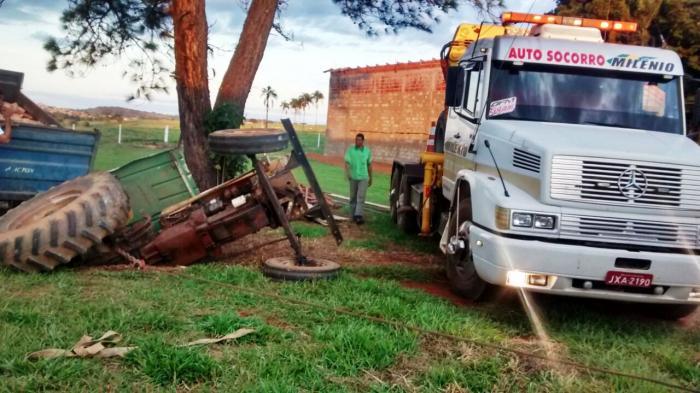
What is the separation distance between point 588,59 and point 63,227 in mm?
5458

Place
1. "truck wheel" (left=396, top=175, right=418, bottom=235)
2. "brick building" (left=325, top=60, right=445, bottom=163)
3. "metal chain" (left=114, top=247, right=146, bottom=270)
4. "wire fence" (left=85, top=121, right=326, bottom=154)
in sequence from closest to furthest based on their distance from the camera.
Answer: "metal chain" (left=114, top=247, right=146, bottom=270) → "truck wheel" (left=396, top=175, right=418, bottom=235) → "brick building" (left=325, top=60, right=445, bottom=163) → "wire fence" (left=85, top=121, right=326, bottom=154)

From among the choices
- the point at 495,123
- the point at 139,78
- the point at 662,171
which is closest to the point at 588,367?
the point at 662,171

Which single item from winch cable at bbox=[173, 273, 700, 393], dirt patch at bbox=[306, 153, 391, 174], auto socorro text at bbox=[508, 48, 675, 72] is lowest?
dirt patch at bbox=[306, 153, 391, 174]

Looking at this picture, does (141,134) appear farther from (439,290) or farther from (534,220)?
(534,220)

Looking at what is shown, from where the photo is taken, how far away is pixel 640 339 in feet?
18.1

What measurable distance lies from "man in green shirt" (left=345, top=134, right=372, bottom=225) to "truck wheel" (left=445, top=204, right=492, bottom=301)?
528cm

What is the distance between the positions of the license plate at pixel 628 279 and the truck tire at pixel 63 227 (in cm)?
476

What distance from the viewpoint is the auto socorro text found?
22.0 feet

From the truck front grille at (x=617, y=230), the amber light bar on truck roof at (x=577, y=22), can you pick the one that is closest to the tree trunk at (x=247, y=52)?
the amber light bar on truck roof at (x=577, y=22)

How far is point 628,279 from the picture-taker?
529 cm

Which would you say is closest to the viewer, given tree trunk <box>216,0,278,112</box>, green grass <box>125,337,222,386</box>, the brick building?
green grass <box>125,337,222,386</box>

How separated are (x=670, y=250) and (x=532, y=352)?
156cm

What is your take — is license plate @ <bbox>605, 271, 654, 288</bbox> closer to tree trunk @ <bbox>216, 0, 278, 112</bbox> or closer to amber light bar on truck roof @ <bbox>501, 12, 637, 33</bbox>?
amber light bar on truck roof @ <bbox>501, 12, 637, 33</bbox>

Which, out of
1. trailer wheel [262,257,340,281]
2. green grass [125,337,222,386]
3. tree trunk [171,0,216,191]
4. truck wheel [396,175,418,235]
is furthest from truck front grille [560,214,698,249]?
tree trunk [171,0,216,191]
